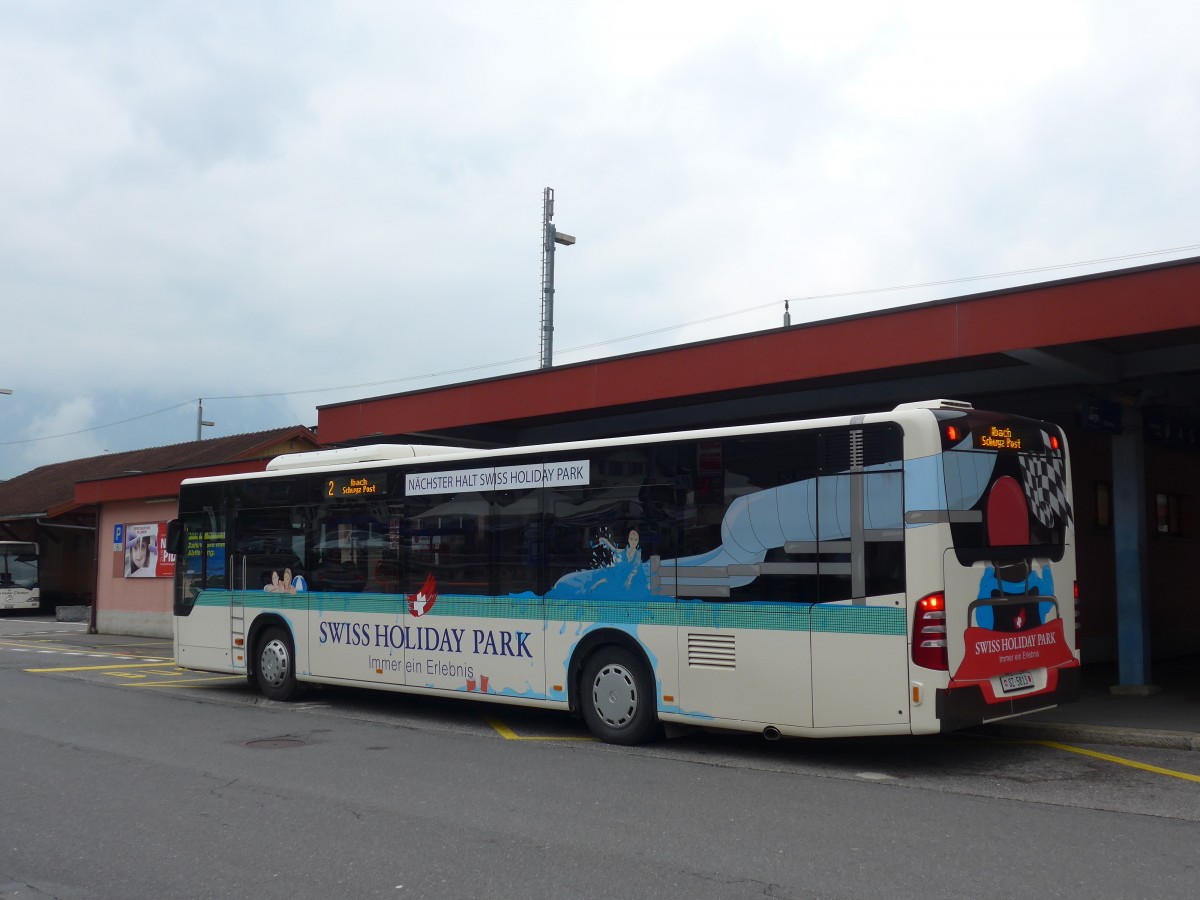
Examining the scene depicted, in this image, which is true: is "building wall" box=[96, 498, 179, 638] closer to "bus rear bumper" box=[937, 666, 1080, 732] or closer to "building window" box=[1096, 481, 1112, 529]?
"building window" box=[1096, 481, 1112, 529]

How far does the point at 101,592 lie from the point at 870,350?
72.1ft

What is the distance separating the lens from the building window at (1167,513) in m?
19.0

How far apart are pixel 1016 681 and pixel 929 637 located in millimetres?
1150

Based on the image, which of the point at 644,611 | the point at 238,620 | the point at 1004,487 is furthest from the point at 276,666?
the point at 1004,487

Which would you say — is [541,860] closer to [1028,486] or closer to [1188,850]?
[1188,850]

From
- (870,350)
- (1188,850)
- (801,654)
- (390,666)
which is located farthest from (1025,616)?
(390,666)

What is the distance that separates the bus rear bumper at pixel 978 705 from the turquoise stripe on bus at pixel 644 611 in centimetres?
61

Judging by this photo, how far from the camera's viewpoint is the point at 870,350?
12.4m

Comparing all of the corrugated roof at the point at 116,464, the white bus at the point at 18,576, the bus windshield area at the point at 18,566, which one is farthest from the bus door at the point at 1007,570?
the bus windshield area at the point at 18,566

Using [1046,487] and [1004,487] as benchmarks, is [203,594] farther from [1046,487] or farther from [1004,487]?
[1046,487]

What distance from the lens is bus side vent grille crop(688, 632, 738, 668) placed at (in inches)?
368

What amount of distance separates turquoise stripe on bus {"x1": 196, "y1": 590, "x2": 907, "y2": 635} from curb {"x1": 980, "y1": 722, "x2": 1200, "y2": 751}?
9.52ft

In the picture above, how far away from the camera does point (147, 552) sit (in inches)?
1027

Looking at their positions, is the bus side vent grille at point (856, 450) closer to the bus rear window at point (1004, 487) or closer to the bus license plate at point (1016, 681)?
the bus rear window at point (1004, 487)
